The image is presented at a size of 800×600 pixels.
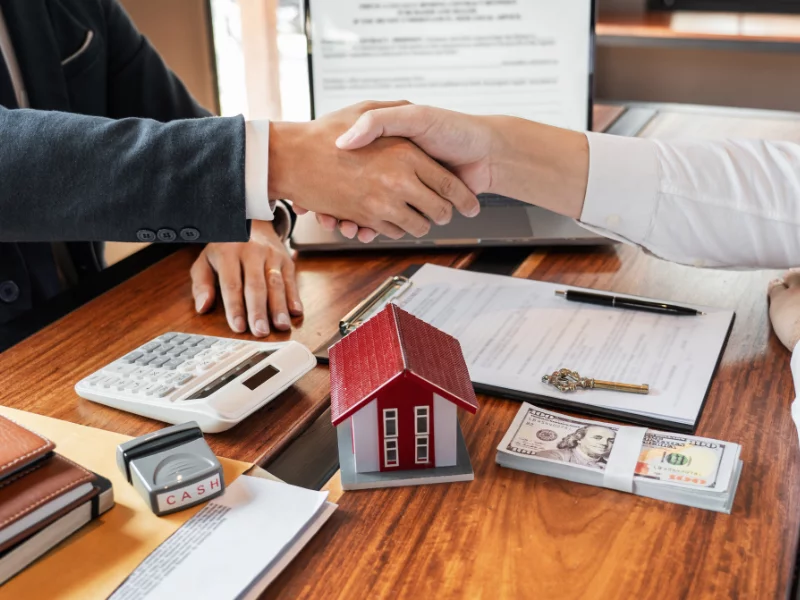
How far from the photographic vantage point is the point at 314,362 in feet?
2.81

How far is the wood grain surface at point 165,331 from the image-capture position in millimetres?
775

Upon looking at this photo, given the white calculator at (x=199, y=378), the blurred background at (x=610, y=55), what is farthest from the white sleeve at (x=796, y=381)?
the blurred background at (x=610, y=55)

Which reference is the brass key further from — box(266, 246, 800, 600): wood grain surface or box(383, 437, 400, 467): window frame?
box(383, 437, 400, 467): window frame

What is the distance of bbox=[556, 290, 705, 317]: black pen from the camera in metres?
0.96

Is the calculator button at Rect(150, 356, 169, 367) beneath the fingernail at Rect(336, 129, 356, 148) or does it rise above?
beneath

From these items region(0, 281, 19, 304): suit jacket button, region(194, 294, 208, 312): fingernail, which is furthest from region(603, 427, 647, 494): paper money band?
region(0, 281, 19, 304): suit jacket button

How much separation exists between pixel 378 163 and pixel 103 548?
563 mm

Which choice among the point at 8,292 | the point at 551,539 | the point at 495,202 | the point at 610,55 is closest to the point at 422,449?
the point at 551,539

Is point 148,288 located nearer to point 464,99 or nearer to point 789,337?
point 464,99

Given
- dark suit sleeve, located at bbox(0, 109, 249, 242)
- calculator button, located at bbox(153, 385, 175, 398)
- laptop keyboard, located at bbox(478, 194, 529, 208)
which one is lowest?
calculator button, located at bbox(153, 385, 175, 398)

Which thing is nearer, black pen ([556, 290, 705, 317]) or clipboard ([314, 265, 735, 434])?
clipboard ([314, 265, 735, 434])

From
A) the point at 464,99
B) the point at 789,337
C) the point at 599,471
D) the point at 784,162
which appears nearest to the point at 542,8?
the point at 464,99

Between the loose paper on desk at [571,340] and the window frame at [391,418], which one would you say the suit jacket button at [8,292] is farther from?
the window frame at [391,418]

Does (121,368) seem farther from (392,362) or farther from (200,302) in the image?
(392,362)
